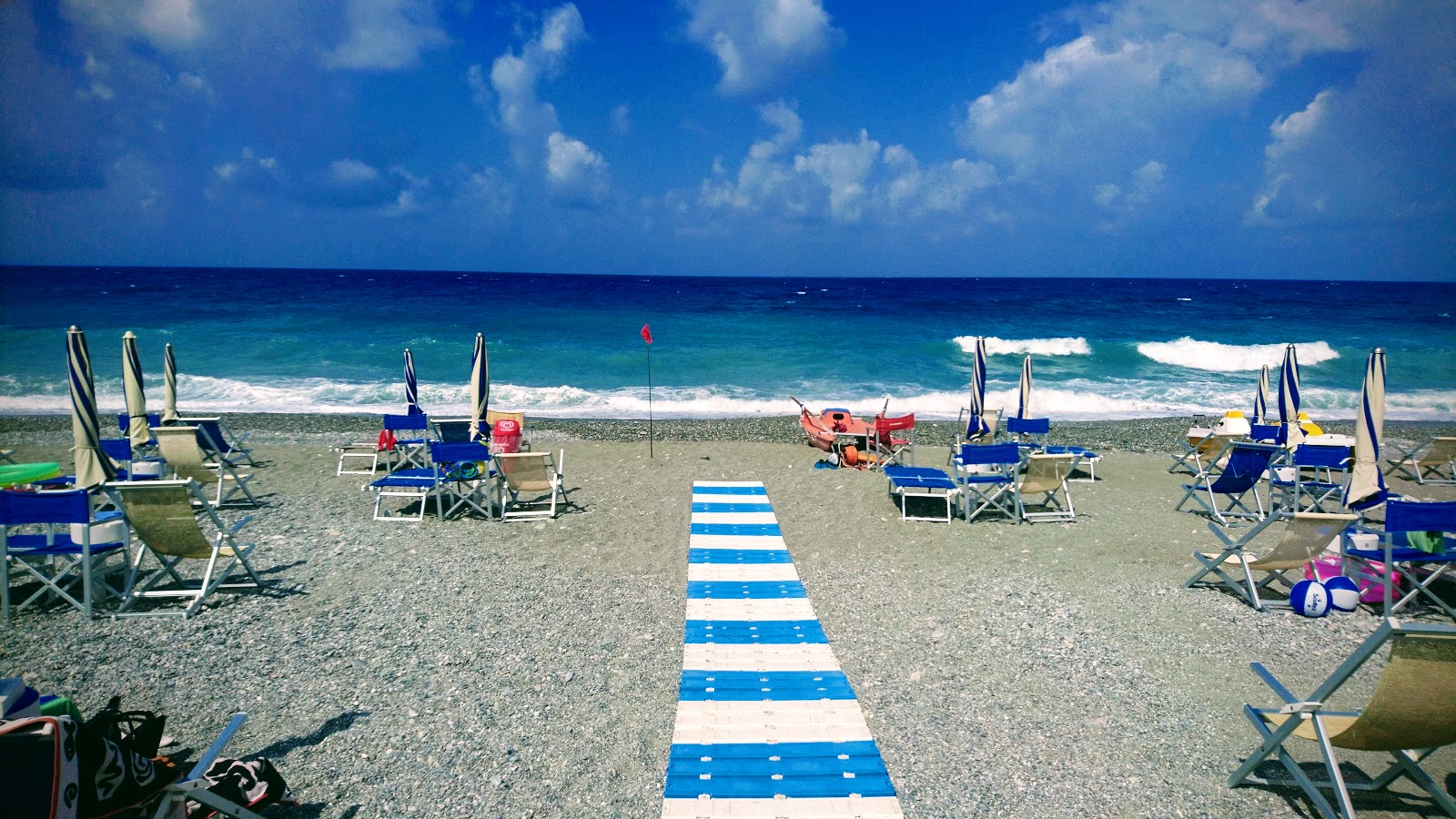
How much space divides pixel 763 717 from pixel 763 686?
1.17ft

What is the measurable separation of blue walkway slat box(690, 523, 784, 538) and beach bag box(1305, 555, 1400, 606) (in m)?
4.70

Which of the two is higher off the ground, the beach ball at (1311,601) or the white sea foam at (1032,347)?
the white sea foam at (1032,347)

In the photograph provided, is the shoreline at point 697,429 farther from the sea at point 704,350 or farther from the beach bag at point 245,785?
the beach bag at point 245,785

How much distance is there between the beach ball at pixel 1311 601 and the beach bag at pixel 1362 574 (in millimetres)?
211

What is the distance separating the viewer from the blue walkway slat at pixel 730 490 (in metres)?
9.69

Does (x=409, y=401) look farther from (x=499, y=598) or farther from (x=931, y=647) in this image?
(x=931, y=647)

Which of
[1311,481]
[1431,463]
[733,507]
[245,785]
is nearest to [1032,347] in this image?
[1431,463]

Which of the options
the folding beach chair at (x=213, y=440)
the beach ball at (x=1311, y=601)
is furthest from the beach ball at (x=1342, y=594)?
the folding beach chair at (x=213, y=440)

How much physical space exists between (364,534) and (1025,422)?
29.9 ft

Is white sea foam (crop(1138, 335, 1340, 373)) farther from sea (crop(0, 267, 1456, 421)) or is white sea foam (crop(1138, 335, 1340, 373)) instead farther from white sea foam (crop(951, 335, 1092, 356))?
white sea foam (crop(951, 335, 1092, 356))

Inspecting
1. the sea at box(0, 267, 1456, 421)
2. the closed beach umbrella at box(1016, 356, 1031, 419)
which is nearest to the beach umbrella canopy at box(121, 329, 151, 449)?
the sea at box(0, 267, 1456, 421)

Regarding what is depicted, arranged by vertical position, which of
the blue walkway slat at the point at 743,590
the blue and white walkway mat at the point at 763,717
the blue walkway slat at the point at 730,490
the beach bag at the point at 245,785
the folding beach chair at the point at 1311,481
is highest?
the folding beach chair at the point at 1311,481

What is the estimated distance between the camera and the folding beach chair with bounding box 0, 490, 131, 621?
17.3 feet

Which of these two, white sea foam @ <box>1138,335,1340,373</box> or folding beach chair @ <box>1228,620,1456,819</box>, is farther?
white sea foam @ <box>1138,335,1340,373</box>
